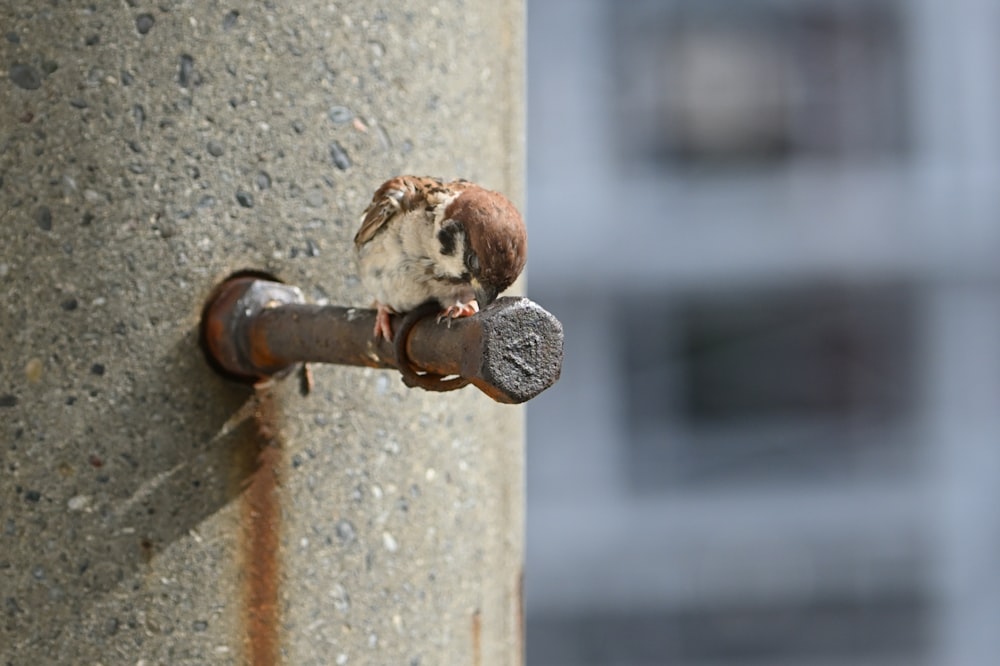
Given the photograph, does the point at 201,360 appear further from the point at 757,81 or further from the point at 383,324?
the point at 757,81

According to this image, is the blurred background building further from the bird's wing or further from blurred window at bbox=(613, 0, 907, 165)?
the bird's wing

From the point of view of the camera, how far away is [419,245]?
3.73 ft

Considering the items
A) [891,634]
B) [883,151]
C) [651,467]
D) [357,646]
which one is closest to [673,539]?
[651,467]

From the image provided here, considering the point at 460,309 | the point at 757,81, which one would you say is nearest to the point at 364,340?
the point at 460,309

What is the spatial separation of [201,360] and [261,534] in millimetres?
153

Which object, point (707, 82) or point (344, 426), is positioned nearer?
point (344, 426)

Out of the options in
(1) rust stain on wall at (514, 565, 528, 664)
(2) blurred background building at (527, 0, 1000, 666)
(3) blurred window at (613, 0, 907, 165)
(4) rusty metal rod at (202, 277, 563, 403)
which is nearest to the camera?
(4) rusty metal rod at (202, 277, 563, 403)

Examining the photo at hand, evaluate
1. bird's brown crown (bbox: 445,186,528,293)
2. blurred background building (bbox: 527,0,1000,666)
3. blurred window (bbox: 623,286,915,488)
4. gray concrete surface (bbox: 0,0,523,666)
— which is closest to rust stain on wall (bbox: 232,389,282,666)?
gray concrete surface (bbox: 0,0,523,666)

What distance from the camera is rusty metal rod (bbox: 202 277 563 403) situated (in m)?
0.83

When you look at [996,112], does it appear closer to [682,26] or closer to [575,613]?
[682,26]

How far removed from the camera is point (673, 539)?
6.45 m

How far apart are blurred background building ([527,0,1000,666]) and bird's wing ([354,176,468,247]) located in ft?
16.5

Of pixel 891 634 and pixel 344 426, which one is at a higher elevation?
pixel 344 426

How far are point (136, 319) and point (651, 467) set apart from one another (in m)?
5.62
